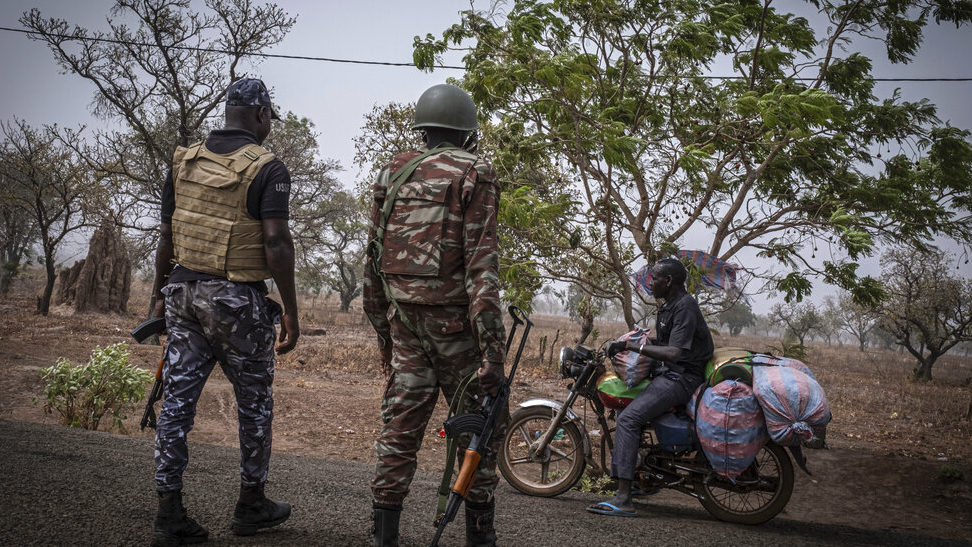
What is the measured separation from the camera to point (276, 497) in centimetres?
389

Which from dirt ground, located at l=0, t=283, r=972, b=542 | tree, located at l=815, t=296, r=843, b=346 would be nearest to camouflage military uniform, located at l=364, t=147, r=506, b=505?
dirt ground, located at l=0, t=283, r=972, b=542

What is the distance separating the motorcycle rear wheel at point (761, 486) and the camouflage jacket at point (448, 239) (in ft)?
9.66

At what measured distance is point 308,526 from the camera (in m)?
3.29

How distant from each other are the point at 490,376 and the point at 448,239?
0.62 metres

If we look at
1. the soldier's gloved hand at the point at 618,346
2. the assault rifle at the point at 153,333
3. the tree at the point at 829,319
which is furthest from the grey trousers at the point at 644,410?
the tree at the point at 829,319

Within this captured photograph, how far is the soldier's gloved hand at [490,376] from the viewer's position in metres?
2.68

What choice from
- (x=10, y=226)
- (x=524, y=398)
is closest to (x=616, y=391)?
(x=524, y=398)

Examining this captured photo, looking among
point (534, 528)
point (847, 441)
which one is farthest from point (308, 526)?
point (847, 441)

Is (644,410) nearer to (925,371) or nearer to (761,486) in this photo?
(761,486)

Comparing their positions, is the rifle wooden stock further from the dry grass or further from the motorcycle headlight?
the dry grass

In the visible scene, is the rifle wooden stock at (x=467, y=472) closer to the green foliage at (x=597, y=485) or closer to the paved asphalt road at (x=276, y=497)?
the paved asphalt road at (x=276, y=497)

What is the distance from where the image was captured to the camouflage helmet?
2.99 m

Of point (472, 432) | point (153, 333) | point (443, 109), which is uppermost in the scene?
point (443, 109)

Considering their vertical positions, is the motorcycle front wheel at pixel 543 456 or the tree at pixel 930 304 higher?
the tree at pixel 930 304
